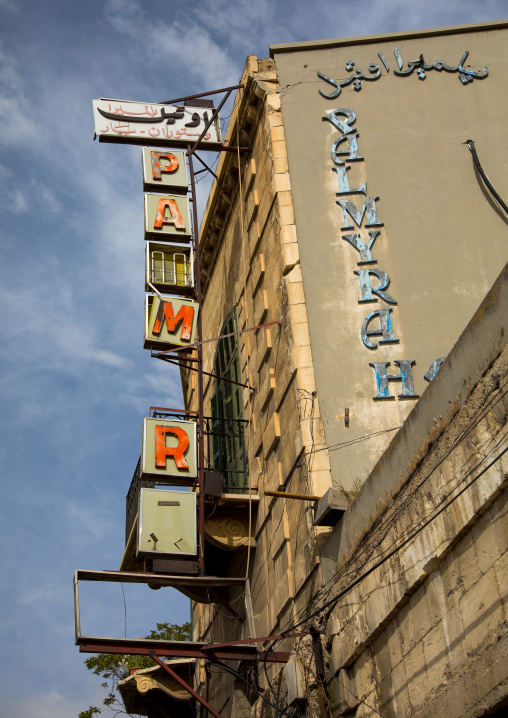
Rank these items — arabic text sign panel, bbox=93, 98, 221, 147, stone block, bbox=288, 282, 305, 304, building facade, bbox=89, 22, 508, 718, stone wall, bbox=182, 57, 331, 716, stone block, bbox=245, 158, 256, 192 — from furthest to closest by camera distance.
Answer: arabic text sign panel, bbox=93, 98, 221, 147, stone block, bbox=245, 158, 256, 192, stone block, bbox=288, 282, 305, 304, stone wall, bbox=182, 57, 331, 716, building facade, bbox=89, 22, 508, 718

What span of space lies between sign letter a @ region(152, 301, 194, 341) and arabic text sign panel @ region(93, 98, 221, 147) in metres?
3.80

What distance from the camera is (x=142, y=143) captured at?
16094 millimetres

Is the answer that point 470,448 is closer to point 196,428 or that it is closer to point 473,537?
point 473,537

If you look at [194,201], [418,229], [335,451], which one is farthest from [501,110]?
[335,451]

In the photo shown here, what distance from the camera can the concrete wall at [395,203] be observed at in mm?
10695

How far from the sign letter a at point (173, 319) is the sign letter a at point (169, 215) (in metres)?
1.88

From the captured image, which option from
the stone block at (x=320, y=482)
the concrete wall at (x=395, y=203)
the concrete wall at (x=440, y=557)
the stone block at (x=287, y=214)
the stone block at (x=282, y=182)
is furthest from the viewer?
the stone block at (x=282, y=182)

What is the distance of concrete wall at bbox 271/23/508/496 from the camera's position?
1070cm

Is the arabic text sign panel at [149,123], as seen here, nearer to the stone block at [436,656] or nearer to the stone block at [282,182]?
the stone block at [282,182]

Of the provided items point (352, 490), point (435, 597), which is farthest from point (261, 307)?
point (435, 597)

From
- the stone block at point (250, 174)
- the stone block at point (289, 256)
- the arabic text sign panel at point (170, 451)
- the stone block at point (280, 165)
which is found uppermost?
the stone block at point (250, 174)

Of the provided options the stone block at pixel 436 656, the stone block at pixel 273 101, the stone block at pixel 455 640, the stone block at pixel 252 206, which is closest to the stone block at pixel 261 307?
the stone block at pixel 252 206

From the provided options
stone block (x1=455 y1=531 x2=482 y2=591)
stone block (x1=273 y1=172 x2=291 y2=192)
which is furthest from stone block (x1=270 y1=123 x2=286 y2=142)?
stone block (x1=455 y1=531 x2=482 y2=591)

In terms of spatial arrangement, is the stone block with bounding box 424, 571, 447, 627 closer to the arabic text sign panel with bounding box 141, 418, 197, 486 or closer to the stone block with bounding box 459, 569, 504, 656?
the stone block with bounding box 459, 569, 504, 656
